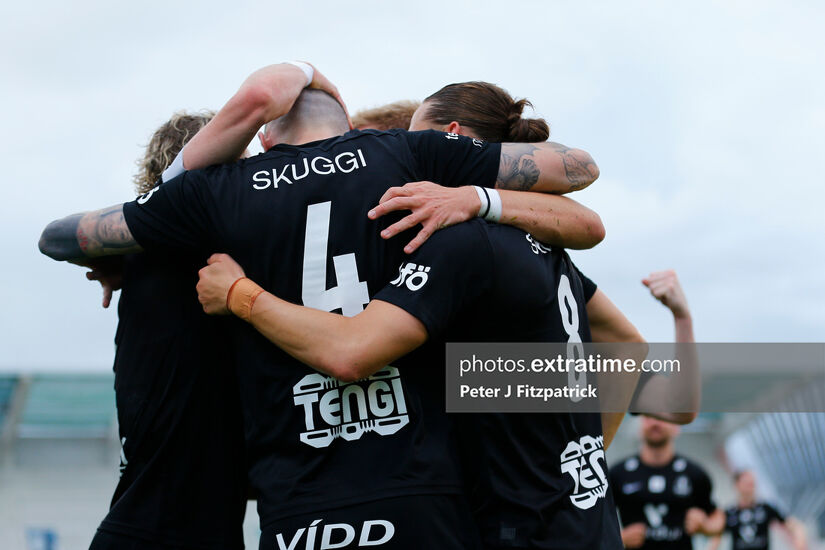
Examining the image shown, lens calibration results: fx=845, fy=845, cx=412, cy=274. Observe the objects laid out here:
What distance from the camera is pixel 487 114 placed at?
345 cm

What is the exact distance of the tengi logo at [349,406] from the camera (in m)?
2.69

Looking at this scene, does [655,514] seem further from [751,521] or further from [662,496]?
[751,521]

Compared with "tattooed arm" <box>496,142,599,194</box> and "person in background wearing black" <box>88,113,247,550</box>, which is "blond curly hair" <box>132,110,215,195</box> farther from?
"tattooed arm" <box>496,142,599,194</box>

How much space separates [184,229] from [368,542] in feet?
4.15

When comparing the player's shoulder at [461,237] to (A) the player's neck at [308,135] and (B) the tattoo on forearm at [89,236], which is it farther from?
(B) the tattoo on forearm at [89,236]

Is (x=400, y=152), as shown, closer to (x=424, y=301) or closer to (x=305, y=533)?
(x=424, y=301)

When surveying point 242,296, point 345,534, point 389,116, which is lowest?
point 345,534

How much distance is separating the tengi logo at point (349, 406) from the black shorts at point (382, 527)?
0.23 metres

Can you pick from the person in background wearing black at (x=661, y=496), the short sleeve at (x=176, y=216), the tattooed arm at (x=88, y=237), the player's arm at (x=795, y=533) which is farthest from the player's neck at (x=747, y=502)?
the tattooed arm at (x=88, y=237)

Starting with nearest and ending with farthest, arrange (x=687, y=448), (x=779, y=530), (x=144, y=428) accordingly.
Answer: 1. (x=144, y=428)
2. (x=779, y=530)
3. (x=687, y=448)

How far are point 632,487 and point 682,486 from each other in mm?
523

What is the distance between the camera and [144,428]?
127 inches

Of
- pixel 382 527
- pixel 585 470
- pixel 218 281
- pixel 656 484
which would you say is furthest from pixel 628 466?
pixel 218 281

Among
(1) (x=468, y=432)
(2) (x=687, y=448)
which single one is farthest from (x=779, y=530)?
(2) (x=687, y=448)
